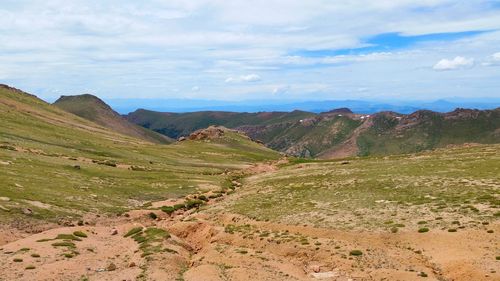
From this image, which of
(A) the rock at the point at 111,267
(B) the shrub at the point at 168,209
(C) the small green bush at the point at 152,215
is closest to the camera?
(A) the rock at the point at 111,267

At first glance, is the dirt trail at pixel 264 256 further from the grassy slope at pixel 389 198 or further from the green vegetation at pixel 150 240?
the grassy slope at pixel 389 198

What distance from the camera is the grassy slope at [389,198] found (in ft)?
155

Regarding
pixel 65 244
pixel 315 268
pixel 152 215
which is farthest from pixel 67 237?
pixel 315 268

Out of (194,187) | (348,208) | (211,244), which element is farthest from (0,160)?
(348,208)

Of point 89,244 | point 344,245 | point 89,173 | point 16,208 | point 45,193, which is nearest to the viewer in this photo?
point 344,245

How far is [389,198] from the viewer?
5806cm

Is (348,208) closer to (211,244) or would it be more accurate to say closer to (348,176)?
(211,244)

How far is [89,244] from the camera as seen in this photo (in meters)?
48.2

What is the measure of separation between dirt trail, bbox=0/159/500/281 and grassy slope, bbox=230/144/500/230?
3892mm

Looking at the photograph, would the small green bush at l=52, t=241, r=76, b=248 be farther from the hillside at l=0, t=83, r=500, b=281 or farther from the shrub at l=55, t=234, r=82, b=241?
the shrub at l=55, t=234, r=82, b=241

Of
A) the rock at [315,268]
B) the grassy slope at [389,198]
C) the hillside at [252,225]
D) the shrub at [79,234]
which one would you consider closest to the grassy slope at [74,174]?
the hillside at [252,225]

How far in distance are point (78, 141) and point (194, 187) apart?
194 ft

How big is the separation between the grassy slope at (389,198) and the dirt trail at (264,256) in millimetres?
3892

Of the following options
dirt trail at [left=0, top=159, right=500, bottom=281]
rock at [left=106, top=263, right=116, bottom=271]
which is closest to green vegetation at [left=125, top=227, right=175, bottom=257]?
dirt trail at [left=0, top=159, right=500, bottom=281]
